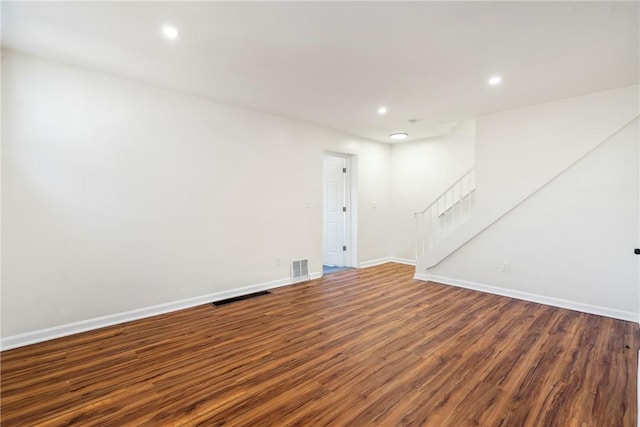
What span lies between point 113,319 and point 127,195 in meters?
1.32

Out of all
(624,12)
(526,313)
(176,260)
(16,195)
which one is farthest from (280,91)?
(526,313)

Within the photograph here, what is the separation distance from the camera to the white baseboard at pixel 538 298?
3318 millimetres

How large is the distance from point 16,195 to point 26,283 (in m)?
0.80

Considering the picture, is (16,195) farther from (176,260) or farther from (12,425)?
(12,425)

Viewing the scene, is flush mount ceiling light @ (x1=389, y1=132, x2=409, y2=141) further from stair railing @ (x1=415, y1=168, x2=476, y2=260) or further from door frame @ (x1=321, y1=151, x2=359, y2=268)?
stair railing @ (x1=415, y1=168, x2=476, y2=260)

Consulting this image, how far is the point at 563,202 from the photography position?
3.68 metres

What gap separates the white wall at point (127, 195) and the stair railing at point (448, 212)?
2615 millimetres

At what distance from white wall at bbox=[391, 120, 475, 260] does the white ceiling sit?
1755 mm

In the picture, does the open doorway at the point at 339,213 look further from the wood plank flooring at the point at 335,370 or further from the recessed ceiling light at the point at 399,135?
the wood plank flooring at the point at 335,370

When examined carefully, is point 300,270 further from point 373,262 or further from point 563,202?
point 563,202

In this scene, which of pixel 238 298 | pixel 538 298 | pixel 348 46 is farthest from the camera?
pixel 238 298

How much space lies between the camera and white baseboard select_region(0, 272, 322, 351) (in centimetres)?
261

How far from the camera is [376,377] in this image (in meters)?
2.15

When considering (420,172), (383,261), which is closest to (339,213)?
(383,261)
